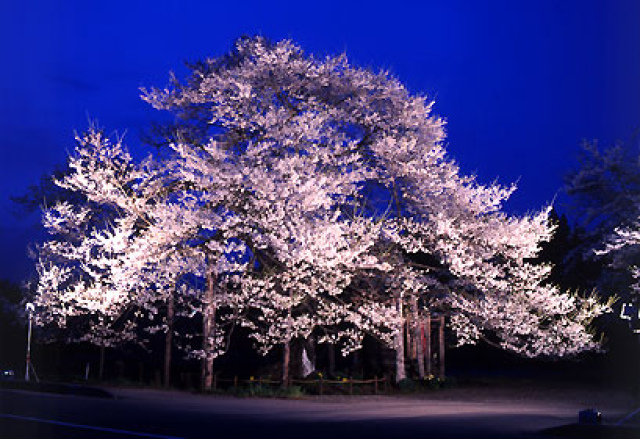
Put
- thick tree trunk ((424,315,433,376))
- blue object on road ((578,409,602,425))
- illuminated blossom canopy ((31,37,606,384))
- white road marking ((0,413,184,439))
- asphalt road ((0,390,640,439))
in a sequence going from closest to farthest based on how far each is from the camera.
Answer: white road marking ((0,413,184,439)) < asphalt road ((0,390,640,439)) < blue object on road ((578,409,602,425)) < illuminated blossom canopy ((31,37,606,384)) < thick tree trunk ((424,315,433,376))

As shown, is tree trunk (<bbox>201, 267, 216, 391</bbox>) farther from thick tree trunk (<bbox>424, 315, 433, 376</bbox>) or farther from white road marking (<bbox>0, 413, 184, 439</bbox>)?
thick tree trunk (<bbox>424, 315, 433, 376</bbox>)

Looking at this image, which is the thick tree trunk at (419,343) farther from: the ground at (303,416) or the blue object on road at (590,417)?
the blue object on road at (590,417)

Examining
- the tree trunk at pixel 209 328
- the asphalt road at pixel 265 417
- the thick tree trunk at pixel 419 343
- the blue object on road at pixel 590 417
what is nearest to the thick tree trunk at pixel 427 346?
the thick tree trunk at pixel 419 343

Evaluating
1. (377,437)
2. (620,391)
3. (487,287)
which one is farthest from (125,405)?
(620,391)

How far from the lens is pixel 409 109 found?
26.7 meters

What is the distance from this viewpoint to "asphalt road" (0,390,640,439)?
13039 mm

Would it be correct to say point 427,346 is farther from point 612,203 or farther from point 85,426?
point 85,426

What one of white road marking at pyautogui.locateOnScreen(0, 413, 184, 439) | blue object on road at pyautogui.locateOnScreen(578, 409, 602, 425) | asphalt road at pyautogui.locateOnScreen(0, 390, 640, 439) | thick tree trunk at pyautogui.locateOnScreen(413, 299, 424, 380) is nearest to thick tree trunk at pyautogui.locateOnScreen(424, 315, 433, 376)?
thick tree trunk at pyautogui.locateOnScreen(413, 299, 424, 380)

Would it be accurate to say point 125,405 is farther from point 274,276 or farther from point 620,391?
point 620,391

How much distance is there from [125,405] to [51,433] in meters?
7.01

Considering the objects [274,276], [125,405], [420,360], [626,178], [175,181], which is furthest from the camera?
[626,178]

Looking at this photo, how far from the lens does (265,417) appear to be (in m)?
16.8

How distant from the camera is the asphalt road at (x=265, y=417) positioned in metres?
13.0

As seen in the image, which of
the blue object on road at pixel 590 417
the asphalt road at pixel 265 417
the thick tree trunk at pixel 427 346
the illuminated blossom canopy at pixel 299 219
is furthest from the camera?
the thick tree trunk at pixel 427 346
